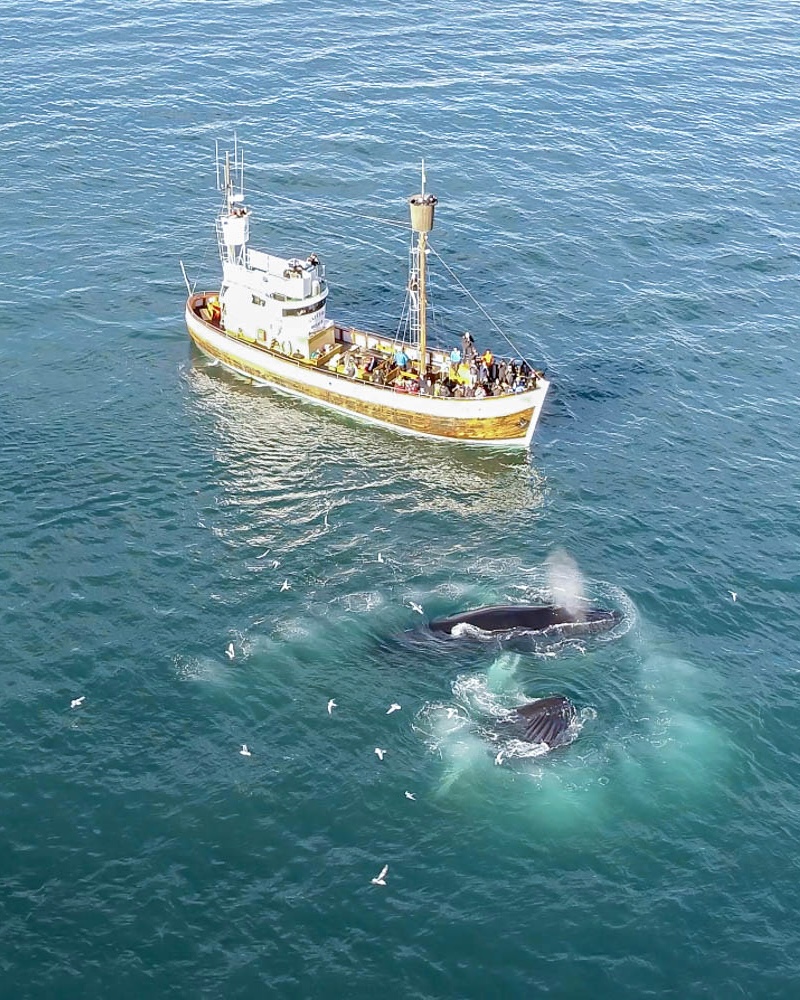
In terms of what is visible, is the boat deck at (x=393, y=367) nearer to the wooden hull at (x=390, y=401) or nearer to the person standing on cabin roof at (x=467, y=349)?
the wooden hull at (x=390, y=401)

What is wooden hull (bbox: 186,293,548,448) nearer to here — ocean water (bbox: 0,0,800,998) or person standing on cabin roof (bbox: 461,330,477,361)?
ocean water (bbox: 0,0,800,998)

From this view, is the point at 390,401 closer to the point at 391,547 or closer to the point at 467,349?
the point at 467,349

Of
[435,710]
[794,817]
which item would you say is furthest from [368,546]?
[794,817]

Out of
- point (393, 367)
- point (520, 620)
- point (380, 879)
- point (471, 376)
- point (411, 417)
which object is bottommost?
point (380, 879)

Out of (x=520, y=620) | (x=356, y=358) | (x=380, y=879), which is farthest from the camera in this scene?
(x=356, y=358)

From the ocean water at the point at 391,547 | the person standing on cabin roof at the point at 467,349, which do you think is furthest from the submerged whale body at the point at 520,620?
the person standing on cabin roof at the point at 467,349

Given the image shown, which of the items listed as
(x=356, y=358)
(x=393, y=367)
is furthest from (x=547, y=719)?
(x=356, y=358)
